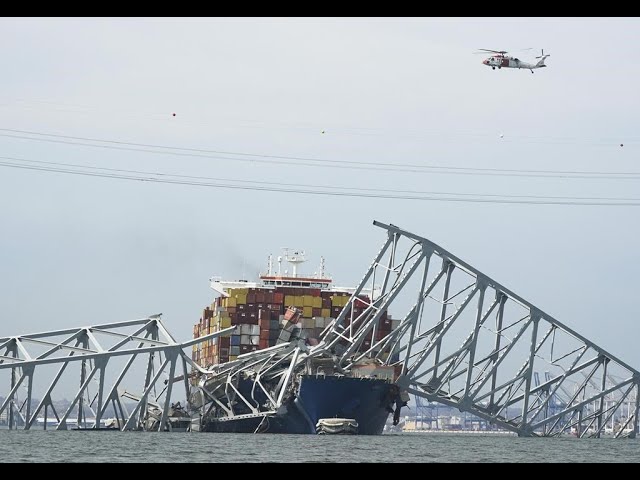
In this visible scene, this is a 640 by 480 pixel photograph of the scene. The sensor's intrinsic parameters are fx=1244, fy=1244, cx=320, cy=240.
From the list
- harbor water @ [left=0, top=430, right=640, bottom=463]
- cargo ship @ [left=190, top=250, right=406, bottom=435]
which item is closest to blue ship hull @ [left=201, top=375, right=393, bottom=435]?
cargo ship @ [left=190, top=250, right=406, bottom=435]

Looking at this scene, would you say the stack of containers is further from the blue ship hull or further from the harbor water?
the harbor water

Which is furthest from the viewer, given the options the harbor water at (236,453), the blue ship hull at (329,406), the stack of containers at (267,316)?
the stack of containers at (267,316)

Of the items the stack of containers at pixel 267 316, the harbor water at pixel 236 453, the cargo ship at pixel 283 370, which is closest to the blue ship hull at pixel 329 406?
the cargo ship at pixel 283 370

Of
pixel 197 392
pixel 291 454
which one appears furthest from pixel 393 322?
pixel 291 454

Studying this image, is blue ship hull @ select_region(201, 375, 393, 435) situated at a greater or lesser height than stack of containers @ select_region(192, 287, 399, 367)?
lesser

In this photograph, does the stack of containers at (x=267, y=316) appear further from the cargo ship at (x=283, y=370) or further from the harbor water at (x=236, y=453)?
the harbor water at (x=236, y=453)

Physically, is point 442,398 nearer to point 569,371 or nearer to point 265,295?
point 569,371

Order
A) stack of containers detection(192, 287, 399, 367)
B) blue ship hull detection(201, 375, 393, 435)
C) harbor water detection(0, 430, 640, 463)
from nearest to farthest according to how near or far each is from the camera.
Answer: harbor water detection(0, 430, 640, 463), blue ship hull detection(201, 375, 393, 435), stack of containers detection(192, 287, 399, 367)
